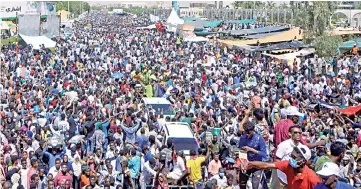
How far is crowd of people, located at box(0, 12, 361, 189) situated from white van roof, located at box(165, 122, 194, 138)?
0.24 meters

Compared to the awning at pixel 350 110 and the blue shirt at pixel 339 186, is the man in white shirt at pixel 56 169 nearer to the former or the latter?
the blue shirt at pixel 339 186

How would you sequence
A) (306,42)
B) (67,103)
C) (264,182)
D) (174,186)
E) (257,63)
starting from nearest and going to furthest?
(264,182) < (174,186) < (67,103) < (257,63) < (306,42)

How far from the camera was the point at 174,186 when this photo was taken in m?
9.73

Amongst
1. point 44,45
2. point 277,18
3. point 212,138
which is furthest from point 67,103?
point 277,18

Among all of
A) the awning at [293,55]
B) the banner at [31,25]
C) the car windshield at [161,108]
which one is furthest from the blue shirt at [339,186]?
the banner at [31,25]

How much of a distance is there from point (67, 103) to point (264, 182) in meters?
10.1

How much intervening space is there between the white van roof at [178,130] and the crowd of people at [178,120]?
24 cm

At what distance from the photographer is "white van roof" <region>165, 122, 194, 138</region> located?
12547 millimetres

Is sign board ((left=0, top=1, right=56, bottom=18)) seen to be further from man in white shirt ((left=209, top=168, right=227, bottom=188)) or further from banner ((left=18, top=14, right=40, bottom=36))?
man in white shirt ((left=209, top=168, right=227, bottom=188))

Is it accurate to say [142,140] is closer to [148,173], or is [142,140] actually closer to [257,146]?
[148,173]

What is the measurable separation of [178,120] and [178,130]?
2089 mm

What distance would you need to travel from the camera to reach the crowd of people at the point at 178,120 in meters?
7.72

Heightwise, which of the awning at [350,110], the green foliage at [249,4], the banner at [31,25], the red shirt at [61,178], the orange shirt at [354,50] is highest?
the green foliage at [249,4]

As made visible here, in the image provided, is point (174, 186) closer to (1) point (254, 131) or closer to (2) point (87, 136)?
(1) point (254, 131)
